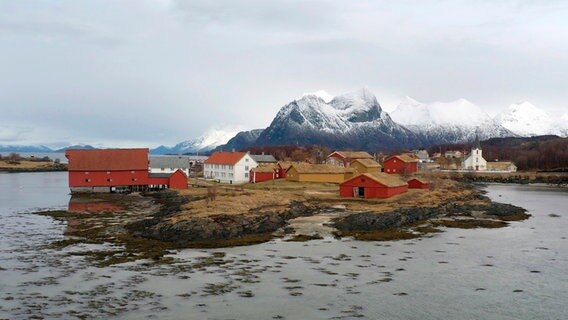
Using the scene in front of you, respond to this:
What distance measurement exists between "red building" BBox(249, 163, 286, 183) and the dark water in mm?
41100

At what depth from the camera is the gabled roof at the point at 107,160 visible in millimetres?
68312

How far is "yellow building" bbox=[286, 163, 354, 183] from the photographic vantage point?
232ft

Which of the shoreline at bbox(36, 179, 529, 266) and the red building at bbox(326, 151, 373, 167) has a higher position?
the red building at bbox(326, 151, 373, 167)

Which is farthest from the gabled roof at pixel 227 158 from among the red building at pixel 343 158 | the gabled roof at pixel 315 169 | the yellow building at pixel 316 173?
the red building at pixel 343 158

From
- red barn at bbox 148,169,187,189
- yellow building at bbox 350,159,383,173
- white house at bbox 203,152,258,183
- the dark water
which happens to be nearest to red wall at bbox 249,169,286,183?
white house at bbox 203,152,258,183

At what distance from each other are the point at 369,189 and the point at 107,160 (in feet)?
113

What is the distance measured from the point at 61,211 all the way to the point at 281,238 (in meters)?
23.9

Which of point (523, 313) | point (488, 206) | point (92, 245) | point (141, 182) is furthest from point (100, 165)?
point (523, 313)

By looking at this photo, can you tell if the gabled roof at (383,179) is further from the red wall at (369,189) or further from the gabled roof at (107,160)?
the gabled roof at (107,160)

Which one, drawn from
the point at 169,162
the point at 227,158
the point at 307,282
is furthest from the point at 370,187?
the point at 169,162

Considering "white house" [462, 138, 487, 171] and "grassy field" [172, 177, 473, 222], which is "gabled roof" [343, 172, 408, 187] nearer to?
"grassy field" [172, 177, 473, 222]

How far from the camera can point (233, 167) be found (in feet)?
248

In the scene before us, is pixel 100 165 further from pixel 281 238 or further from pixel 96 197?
pixel 281 238

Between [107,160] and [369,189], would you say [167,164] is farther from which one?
[369,189]
